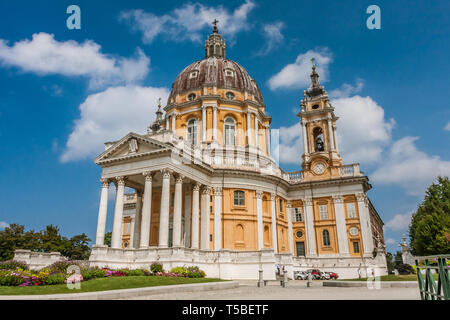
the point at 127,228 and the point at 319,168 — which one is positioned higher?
the point at 319,168

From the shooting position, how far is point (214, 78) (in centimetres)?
4675

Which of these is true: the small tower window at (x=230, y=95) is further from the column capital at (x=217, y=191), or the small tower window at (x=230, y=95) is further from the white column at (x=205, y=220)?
the white column at (x=205, y=220)

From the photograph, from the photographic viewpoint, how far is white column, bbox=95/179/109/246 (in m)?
30.5

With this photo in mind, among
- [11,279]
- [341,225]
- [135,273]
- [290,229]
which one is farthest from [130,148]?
[341,225]

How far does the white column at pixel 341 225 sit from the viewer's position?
39656mm

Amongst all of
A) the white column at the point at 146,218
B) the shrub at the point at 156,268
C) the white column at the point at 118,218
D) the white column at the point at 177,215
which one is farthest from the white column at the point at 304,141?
the shrub at the point at 156,268

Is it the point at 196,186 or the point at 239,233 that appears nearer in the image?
the point at 196,186

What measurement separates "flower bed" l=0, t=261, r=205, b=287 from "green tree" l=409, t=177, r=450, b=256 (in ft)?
88.2

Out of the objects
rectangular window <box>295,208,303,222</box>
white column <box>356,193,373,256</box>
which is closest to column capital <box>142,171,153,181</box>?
rectangular window <box>295,208,303,222</box>

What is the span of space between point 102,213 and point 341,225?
2639cm

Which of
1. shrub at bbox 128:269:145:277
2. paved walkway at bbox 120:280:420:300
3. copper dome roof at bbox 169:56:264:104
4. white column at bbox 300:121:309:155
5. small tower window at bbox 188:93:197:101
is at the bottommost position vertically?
paved walkway at bbox 120:280:420:300

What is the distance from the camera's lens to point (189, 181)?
111 feet

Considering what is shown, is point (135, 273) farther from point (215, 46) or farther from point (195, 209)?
point (215, 46)

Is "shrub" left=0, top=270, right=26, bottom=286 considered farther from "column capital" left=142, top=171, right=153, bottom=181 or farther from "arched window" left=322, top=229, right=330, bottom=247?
"arched window" left=322, top=229, right=330, bottom=247
